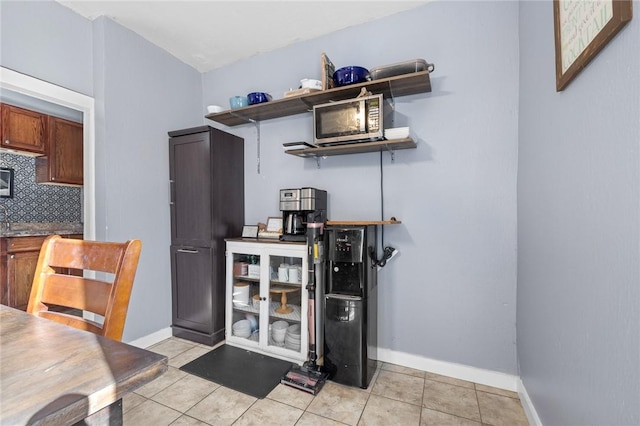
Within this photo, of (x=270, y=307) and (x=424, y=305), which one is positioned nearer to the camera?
(x=424, y=305)

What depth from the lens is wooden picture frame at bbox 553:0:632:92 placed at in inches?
30.9

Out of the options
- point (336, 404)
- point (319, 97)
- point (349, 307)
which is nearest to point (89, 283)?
point (349, 307)

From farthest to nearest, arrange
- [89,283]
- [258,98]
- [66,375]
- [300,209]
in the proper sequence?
[258,98]
[300,209]
[89,283]
[66,375]

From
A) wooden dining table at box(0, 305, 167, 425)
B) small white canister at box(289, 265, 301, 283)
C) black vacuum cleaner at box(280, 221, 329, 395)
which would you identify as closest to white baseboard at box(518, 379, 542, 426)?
black vacuum cleaner at box(280, 221, 329, 395)

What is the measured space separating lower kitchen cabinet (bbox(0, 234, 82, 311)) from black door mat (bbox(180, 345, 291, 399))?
7.87ft

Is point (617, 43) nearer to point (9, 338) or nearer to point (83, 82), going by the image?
point (9, 338)

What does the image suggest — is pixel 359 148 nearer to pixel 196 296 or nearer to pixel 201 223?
pixel 201 223

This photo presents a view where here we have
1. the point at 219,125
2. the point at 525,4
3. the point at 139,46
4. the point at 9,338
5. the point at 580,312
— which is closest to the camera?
the point at 9,338

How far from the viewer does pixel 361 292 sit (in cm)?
190

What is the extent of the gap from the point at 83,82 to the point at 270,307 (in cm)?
245

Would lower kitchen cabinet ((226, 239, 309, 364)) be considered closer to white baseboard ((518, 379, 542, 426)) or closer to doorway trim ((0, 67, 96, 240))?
doorway trim ((0, 67, 96, 240))

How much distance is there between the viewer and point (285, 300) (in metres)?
2.38

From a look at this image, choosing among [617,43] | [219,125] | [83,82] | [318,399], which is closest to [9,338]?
[318,399]

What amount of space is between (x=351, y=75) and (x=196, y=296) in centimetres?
235
